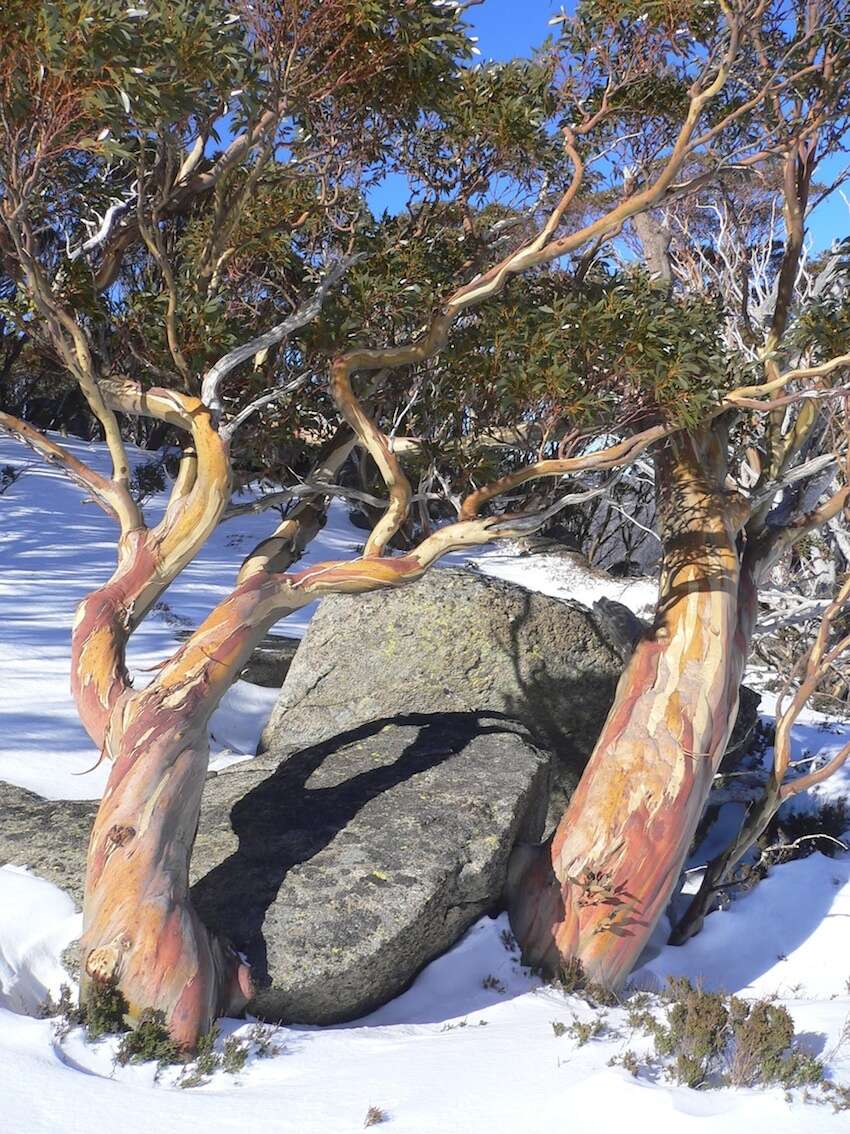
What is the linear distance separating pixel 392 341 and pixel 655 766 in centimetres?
322

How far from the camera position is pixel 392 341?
685cm

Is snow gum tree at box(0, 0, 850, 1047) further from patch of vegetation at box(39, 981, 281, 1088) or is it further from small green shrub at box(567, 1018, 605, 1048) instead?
small green shrub at box(567, 1018, 605, 1048)

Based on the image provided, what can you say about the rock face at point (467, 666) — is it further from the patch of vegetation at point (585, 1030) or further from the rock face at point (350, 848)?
the patch of vegetation at point (585, 1030)

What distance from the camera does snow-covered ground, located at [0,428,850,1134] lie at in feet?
12.6

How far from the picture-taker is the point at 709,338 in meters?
6.65

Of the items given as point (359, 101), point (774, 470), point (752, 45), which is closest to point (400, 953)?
point (774, 470)

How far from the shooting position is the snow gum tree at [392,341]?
5055 millimetres

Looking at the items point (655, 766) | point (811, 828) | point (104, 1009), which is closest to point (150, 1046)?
point (104, 1009)

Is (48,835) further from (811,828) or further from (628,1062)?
(811,828)

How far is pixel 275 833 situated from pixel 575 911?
6.00 ft

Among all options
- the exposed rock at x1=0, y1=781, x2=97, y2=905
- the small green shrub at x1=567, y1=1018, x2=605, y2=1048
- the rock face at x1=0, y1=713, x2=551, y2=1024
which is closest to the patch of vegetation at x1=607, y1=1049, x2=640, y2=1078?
the small green shrub at x1=567, y1=1018, x2=605, y2=1048

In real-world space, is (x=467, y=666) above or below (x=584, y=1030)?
above

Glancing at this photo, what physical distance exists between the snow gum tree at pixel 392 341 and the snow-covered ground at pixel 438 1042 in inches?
16.5

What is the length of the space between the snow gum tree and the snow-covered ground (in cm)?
42
